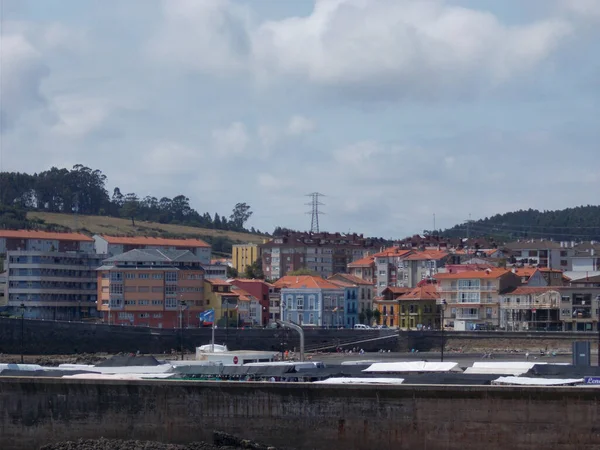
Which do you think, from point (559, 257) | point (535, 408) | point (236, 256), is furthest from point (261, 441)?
point (236, 256)

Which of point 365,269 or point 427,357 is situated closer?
point 427,357

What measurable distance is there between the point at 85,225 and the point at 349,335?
97.8 metres

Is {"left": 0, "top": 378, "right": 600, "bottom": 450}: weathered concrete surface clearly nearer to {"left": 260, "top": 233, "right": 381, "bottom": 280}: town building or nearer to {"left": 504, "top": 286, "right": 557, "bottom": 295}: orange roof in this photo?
{"left": 504, "top": 286, "right": 557, "bottom": 295}: orange roof

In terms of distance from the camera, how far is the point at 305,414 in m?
43.1

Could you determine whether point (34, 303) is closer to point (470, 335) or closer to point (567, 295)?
point (470, 335)

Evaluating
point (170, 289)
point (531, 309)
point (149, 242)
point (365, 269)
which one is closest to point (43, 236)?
point (149, 242)

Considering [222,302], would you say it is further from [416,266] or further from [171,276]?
[416,266]

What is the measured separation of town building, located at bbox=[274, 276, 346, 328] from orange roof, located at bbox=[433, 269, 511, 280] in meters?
11.0

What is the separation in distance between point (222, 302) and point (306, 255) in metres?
49.0

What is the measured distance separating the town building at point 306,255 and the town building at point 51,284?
43.0 meters

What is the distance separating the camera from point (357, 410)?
42.6 m

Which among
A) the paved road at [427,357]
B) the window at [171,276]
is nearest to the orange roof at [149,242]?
the window at [171,276]

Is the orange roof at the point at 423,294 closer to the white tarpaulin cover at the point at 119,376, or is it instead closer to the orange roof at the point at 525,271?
the orange roof at the point at 525,271

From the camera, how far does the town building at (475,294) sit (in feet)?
356
